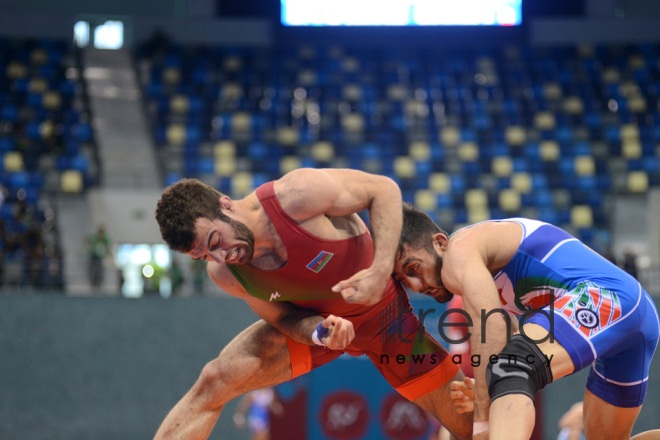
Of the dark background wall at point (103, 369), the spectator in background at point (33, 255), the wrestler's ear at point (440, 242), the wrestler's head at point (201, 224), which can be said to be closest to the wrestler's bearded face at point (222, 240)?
the wrestler's head at point (201, 224)

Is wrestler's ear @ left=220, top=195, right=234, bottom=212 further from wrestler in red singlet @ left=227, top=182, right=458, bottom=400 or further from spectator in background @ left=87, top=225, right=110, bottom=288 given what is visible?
spectator in background @ left=87, top=225, right=110, bottom=288

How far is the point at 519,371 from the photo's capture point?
2229 millimetres

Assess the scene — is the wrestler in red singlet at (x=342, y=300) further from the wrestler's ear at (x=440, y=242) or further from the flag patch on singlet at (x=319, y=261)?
the wrestler's ear at (x=440, y=242)

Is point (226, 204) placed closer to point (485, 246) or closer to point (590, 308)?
point (485, 246)

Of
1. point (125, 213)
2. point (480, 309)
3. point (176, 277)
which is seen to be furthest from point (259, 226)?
point (125, 213)

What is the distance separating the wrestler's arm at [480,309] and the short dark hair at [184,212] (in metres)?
0.93

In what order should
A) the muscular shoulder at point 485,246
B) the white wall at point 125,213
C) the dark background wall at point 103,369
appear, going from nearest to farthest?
the muscular shoulder at point 485,246 → the dark background wall at point 103,369 → the white wall at point 125,213

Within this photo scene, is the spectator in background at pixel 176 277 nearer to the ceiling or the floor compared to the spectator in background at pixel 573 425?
nearer to the ceiling

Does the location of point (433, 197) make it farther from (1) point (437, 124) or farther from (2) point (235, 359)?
(2) point (235, 359)

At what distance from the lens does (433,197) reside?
10.9 m

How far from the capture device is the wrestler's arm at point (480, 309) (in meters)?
2.31

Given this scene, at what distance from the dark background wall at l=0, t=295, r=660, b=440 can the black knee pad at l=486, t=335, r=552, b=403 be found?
5.69 metres

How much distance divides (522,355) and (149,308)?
614 cm

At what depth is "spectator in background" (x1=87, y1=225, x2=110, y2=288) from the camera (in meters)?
7.82
